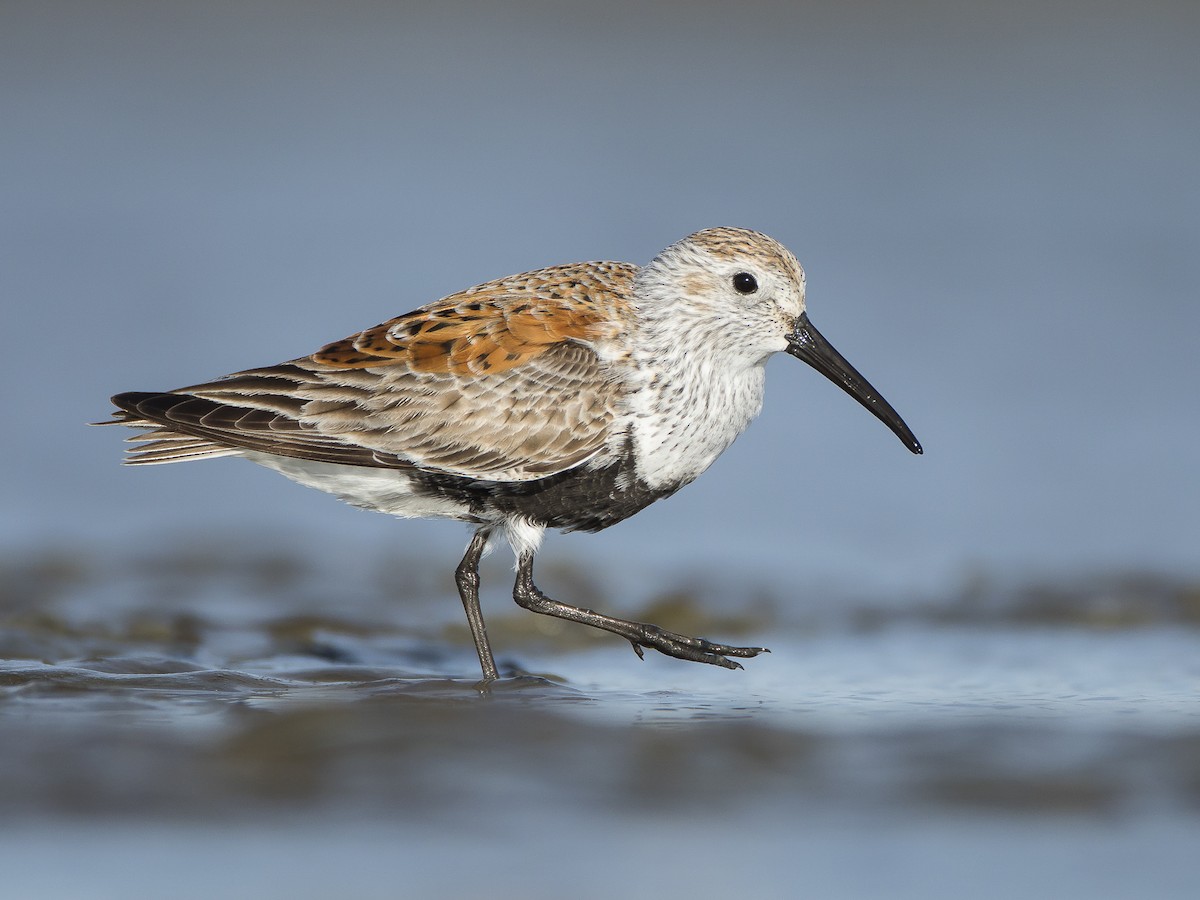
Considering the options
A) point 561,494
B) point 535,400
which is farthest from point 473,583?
point 535,400

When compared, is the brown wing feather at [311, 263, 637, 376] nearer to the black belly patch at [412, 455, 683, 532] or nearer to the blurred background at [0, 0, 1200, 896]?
the black belly patch at [412, 455, 683, 532]

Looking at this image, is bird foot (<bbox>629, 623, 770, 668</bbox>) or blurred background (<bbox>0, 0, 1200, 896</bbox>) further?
bird foot (<bbox>629, 623, 770, 668</bbox>)

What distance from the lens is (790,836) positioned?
4.65 metres

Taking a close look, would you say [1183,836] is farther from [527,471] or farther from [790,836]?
[527,471]

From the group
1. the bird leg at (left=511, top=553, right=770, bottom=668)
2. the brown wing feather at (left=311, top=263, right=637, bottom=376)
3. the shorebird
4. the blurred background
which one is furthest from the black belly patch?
the blurred background

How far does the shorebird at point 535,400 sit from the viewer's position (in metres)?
6.59

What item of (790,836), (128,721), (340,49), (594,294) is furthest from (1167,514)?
(340,49)

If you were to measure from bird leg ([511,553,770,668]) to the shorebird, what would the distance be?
0.01 meters

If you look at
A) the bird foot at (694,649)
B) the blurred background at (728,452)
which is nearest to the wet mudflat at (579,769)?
the blurred background at (728,452)

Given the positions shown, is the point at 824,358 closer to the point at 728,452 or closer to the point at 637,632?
the point at 637,632

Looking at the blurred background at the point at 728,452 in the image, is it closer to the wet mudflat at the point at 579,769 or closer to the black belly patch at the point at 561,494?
the wet mudflat at the point at 579,769

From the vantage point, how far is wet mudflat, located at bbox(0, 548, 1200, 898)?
4.41 meters

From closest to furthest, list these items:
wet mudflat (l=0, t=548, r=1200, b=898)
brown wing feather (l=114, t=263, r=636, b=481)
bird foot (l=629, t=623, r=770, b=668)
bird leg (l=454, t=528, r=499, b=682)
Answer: wet mudflat (l=0, t=548, r=1200, b=898), brown wing feather (l=114, t=263, r=636, b=481), bird foot (l=629, t=623, r=770, b=668), bird leg (l=454, t=528, r=499, b=682)

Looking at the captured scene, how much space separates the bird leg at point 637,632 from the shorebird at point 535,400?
0.04 feet
